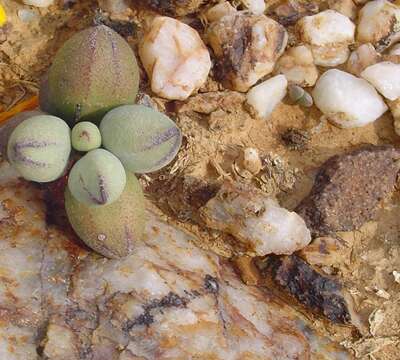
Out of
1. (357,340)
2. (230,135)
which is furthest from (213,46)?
(357,340)

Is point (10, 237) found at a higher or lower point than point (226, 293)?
higher

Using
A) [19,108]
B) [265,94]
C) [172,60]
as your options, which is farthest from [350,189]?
[19,108]

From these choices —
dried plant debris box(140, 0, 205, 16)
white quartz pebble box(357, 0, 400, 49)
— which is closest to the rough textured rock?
dried plant debris box(140, 0, 205, 16)

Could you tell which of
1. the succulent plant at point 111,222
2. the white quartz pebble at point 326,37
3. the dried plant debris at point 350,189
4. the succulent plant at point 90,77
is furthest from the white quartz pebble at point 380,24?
the succulent plant at point 111,222

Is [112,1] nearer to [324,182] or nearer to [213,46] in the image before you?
[213,46]

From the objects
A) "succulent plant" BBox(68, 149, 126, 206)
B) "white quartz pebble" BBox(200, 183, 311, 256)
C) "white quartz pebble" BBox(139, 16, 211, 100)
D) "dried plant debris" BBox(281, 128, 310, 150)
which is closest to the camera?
"succulent plant" BBox(68, 149, 126, 206)

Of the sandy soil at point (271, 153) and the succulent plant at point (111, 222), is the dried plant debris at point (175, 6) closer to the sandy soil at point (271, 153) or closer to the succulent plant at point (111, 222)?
the sandy soil at point (271, 153)

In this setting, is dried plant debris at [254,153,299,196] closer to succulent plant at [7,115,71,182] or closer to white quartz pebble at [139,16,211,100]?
white quartz pebble at [139,16,211,100]
